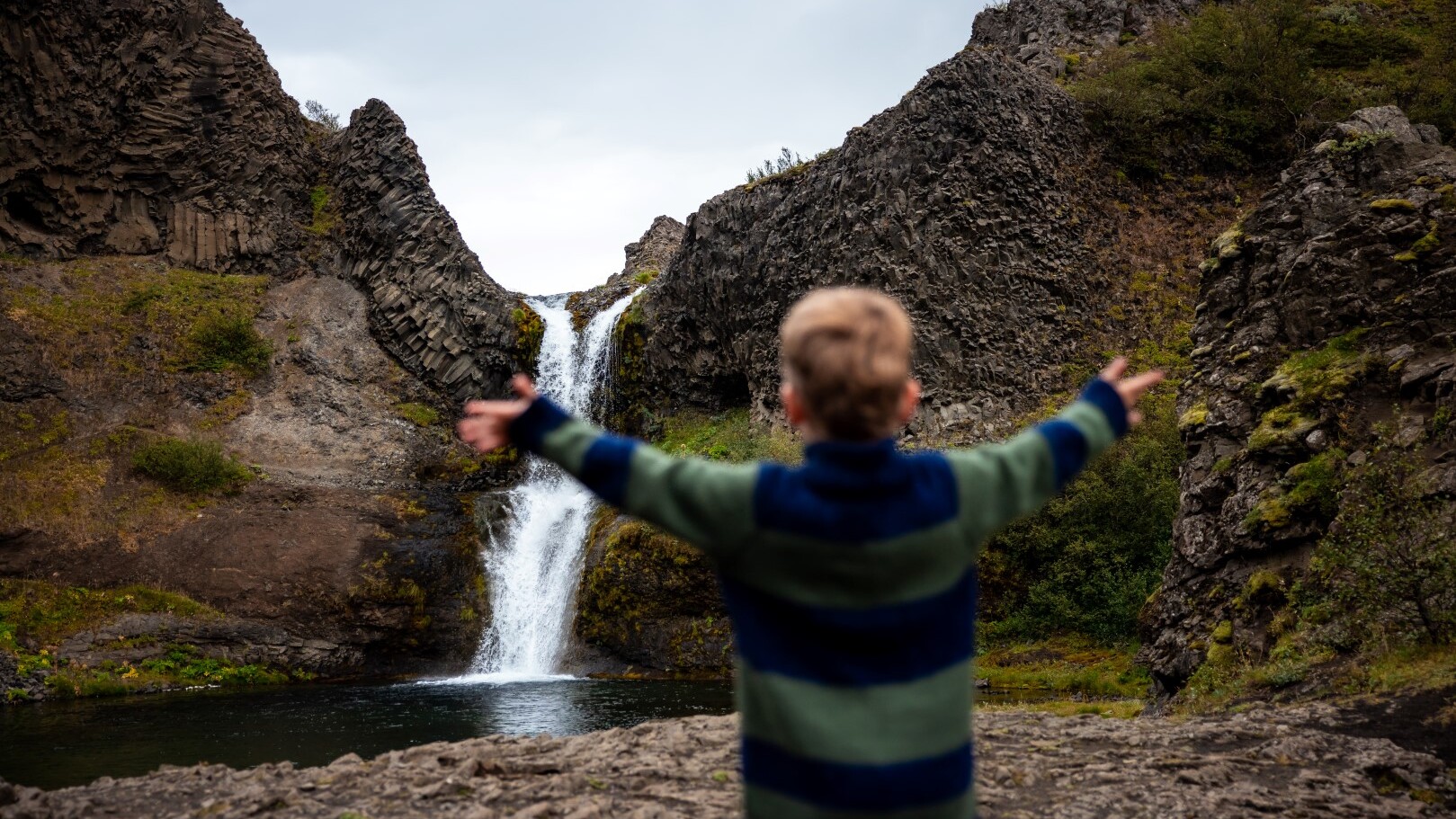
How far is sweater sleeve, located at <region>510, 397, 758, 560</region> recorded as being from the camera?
2320mm

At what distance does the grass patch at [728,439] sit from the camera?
3498cm

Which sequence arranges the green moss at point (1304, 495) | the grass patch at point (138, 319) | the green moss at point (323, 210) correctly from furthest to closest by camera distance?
1. the green moss at point (323, 210)
2. the grass patch at point (138, 319)
3. the green moss at point (1304, 495)

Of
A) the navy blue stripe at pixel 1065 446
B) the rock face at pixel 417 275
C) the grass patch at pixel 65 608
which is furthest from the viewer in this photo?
the rock face at pixel 417 275

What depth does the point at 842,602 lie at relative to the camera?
7.39 ft

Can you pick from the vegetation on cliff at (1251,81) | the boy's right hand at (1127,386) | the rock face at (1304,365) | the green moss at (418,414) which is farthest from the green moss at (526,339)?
the boy's right hand at (1127,386)

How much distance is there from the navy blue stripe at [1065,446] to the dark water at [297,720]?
1383 centimetres

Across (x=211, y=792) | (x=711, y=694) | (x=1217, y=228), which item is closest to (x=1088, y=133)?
(x=1217, y=228)

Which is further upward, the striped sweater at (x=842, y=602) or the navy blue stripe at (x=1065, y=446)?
the navy blue stripe at (x=1065, y=446)

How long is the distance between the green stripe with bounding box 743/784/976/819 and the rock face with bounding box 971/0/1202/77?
4812 centimetres

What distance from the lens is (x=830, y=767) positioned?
221 centimetres

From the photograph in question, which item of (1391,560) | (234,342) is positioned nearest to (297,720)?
(1391,560)

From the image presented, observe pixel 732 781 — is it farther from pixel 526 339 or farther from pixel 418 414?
pixel 526 339

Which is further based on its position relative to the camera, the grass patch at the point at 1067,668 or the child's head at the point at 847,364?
the grass patch at the point at 1067,668

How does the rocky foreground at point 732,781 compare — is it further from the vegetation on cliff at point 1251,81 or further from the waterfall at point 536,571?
the vegetation on cliff at point 1251,81
